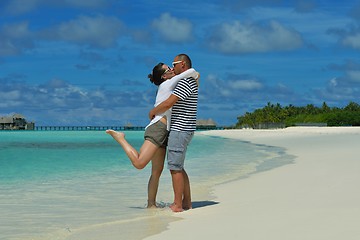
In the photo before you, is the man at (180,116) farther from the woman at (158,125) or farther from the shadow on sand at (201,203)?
the shadow on sand at (201,203)

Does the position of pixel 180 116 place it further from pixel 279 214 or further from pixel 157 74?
pixel 279 214

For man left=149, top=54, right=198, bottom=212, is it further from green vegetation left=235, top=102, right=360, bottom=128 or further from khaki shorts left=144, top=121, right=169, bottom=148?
green vegetation left=235, top=102, right=360, bottom=128

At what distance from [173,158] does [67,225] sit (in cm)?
139

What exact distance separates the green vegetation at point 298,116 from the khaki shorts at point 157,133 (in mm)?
93868

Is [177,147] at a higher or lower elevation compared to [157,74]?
lower

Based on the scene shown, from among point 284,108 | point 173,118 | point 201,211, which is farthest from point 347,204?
point 284,108

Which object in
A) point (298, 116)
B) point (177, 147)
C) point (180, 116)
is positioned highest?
point (298, 116)

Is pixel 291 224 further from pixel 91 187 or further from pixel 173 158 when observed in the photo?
pixel 91 187

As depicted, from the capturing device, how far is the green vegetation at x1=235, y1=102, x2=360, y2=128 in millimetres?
98231

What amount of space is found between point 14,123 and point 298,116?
10330 cm

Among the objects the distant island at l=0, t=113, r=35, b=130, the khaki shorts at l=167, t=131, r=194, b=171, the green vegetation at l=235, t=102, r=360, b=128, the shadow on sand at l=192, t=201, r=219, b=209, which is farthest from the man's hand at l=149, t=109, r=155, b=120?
the distant island at l=0, t=113, r=35, b=130

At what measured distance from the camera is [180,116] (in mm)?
6426

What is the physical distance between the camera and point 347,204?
632 cm

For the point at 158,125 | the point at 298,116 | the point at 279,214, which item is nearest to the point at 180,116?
the point at 158,125
